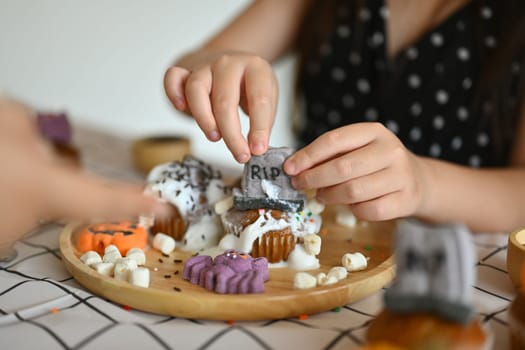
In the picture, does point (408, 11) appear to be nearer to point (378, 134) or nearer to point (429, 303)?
point (378, 134)

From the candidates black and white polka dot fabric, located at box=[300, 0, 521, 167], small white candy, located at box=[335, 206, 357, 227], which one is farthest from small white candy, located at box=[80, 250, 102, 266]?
black and white polka dot fabric, located at box=[300, 0, 521, 167]

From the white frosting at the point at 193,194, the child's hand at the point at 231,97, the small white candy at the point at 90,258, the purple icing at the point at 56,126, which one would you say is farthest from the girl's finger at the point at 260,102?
the purple icing at the point at 56,126

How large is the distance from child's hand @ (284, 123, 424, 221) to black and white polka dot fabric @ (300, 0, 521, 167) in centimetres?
44

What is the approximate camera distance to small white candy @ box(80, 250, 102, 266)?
0.65 meters

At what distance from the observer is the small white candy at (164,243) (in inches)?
27.8

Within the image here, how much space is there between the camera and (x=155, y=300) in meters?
0.57

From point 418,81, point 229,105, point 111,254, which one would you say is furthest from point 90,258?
point 418,81

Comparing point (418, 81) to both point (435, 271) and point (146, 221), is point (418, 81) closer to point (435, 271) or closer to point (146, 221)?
point (146, 221)

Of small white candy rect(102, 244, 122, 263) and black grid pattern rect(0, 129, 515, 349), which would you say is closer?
black grid pattern rect(0, 129, 515, 349)

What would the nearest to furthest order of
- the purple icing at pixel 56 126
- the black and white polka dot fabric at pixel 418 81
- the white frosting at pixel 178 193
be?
1. the white frosting at pixel 178 193
2. the purple icing at pixel 56 126
3. the black and white polka dot fabric at pixel 418 81

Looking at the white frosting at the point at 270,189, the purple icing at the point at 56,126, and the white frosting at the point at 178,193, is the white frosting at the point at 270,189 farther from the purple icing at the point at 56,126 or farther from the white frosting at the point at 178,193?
the purple icing at the point at 56,126

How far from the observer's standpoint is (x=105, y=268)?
0.63 m

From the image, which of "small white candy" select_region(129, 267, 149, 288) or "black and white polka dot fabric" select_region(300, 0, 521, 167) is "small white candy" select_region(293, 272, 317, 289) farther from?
"black and white polka dot fabric" select_region(300, 0, 521, 167)

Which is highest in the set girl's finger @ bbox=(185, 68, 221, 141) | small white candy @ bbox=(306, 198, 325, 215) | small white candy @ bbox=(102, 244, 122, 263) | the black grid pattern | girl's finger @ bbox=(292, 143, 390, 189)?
girl's finger @ bbox=(185, 68, 221, 141)
